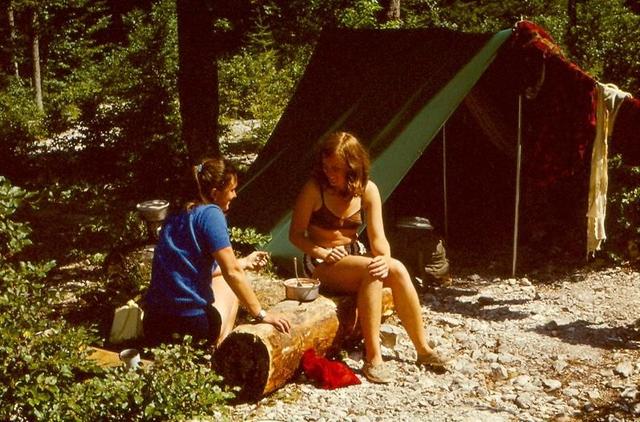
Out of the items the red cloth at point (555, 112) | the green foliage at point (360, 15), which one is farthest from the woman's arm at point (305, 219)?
the green foliage at point (360, 15)

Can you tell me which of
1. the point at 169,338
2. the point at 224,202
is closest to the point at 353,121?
the point at 224,202

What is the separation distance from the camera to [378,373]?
4301 millimetres

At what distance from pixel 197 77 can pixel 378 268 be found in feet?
11.8

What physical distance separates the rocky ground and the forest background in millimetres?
638

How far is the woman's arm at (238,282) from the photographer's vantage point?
13.1 feet

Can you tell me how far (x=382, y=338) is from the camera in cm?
484

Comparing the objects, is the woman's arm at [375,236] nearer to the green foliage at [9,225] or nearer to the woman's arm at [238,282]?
the woman's arm at [238,282]

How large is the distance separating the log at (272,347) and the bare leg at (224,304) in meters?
0.23

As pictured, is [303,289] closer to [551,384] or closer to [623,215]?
[551,384]

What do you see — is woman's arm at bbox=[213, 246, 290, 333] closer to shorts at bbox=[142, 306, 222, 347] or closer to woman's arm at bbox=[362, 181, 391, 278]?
shorts at bbox=[142, 306, 222, 347]

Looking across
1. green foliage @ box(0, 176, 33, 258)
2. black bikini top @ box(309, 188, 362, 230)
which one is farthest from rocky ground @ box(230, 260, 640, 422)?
Answer: green foliage @ box(0, 176, 33, 258)

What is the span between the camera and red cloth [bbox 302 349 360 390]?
422cm

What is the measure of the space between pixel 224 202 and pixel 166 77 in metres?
4.95

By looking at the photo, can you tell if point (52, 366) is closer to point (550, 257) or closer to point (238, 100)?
point (550, 257)
